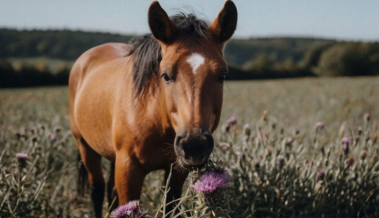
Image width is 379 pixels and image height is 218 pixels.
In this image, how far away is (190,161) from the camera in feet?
6.11

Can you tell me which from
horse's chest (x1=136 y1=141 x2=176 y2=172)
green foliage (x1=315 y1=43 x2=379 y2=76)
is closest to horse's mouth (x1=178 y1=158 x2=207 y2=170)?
horse's chest (x1=136 y1=141 x2=176 y2=172)

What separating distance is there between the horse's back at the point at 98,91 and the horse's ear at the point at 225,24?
91 cm

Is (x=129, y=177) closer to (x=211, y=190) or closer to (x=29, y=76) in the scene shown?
(x=211, y=190)

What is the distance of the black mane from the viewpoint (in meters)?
2.34

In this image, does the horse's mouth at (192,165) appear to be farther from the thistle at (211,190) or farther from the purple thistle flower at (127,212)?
the purple thistle flower at (127,212)

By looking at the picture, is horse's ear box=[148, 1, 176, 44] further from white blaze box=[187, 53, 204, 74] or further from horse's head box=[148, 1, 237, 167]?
white blaze box=[187, 53, 204, 74]

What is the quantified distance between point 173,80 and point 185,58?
159 millimetres

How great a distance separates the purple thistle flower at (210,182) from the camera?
1.74 meters

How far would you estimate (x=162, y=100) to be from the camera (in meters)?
2.35

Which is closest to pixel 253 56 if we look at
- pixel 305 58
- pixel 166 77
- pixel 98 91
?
pixel 305 58

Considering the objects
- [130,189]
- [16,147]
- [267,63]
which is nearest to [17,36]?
[16,147]

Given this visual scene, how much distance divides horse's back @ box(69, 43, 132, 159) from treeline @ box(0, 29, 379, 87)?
21684 millimetres

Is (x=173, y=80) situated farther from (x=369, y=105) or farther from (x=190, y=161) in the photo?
(x=369, y=105)

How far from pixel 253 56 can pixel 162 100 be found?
72220 mm
